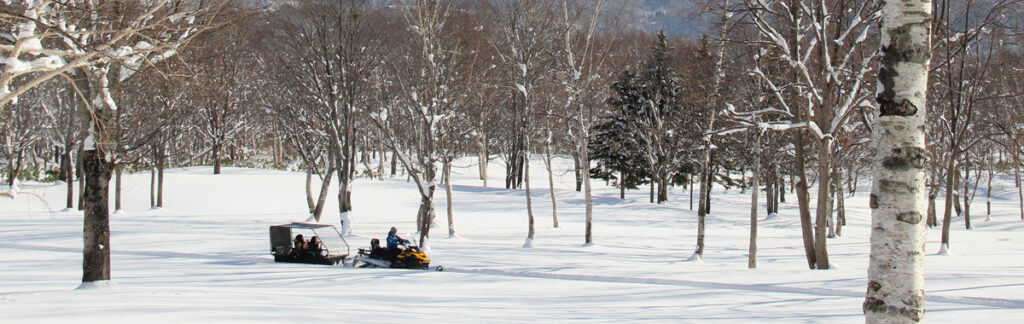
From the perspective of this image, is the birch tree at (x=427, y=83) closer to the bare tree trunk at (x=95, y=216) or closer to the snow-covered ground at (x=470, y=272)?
the snow-covered ground at (x=470, y=272)

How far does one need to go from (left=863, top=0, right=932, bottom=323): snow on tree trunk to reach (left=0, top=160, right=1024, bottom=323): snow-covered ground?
12.3 feet

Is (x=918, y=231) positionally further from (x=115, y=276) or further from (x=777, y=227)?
(x=777, y=227)

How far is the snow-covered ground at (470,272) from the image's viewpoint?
8.21 metres

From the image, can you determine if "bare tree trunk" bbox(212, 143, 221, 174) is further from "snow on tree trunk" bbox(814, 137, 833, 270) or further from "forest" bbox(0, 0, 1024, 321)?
"snow on tree trunk" bbox(814, 137, 833, 270)

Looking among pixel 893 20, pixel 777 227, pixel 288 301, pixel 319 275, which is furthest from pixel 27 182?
pixel 893 20

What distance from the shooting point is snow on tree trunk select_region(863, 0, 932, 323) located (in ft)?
14.5

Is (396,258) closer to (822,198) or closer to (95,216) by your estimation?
(95,216)

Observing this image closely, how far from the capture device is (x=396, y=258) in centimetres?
1538

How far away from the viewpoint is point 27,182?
38125 mm

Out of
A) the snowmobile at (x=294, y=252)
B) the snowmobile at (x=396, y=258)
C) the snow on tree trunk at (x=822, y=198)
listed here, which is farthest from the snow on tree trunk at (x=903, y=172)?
the snowmobile at (x=294, y=252)

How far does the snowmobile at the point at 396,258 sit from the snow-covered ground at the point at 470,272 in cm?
73

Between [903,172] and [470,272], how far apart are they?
11057 mm

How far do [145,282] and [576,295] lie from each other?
7854 mm

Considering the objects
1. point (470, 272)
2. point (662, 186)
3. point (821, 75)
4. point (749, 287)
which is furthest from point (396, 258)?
point (662, 186)
